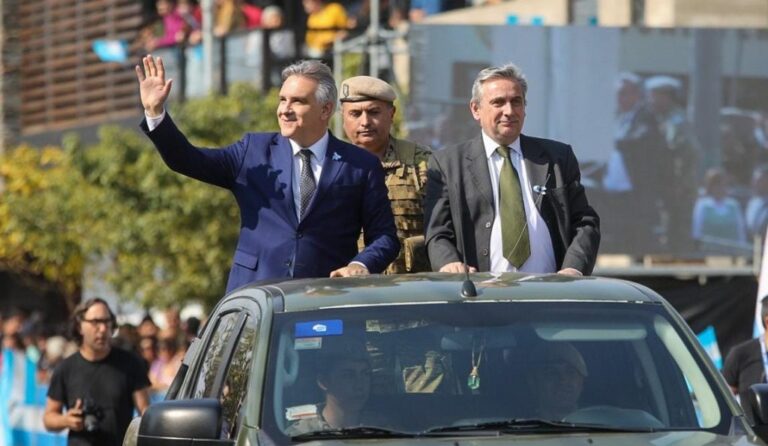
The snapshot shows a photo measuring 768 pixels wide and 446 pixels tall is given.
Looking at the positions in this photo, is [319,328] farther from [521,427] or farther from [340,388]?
[521,427]

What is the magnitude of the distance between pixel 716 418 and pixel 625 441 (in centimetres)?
42

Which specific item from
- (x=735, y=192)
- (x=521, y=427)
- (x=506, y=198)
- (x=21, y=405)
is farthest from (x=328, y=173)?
(x=735, y=192)

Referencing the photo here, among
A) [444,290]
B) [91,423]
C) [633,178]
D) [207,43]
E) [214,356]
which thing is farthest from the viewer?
[207,43]

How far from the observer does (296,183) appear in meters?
8.15

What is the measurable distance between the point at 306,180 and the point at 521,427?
268 cm

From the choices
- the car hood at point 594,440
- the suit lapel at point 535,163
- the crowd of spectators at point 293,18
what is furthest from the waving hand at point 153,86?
the crowd of spectators at point 293,18

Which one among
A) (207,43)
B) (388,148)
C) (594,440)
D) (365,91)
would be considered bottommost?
(594,440)

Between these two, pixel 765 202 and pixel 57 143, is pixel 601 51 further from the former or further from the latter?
pixel 57 143

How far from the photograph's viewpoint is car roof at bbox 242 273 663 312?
619 cm

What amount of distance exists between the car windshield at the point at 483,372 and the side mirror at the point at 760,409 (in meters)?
0.11

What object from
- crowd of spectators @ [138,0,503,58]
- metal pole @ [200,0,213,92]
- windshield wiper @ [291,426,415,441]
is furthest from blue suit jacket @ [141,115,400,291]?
metal pole @ [200,0,213,92]

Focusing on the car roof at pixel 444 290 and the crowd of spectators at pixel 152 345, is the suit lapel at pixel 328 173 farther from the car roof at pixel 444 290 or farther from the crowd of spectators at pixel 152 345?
the crowd of spectators at pixel 152 345

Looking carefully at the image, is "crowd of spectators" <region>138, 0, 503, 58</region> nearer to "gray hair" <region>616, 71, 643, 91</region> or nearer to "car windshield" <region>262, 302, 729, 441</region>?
"gray hair" <region>616, 71, 643, 91</region>

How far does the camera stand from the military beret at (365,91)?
29.9 ft
